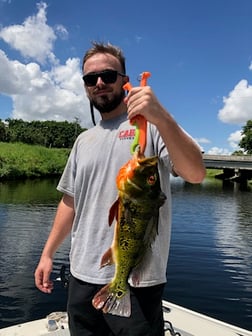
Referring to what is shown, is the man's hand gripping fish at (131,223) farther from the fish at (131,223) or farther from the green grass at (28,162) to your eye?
the green grass at (28,162)

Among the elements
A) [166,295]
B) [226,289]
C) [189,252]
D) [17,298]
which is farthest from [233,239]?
[17,298]

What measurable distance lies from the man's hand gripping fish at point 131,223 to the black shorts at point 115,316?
15cm

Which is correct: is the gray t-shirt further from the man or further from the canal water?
the canal water

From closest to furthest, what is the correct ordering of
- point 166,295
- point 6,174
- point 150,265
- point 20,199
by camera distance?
1. point 150,265
2. point 166,295
3. point 20,199
4. point 6,174

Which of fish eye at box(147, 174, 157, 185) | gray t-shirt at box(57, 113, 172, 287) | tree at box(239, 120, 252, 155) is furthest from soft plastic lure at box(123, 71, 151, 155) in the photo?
tree at box(239, 120, 252, 155)

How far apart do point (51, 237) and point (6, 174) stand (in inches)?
2268

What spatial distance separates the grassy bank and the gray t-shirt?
56839 mm

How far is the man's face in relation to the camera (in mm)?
3170

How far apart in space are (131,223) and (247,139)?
105m

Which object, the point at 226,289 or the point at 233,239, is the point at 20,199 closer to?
the point at 233,239

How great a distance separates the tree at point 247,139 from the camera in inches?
4036

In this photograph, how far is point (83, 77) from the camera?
3.25m

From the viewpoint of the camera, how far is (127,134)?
314 cm

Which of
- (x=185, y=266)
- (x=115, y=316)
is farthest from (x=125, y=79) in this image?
(x=185, y=266)
